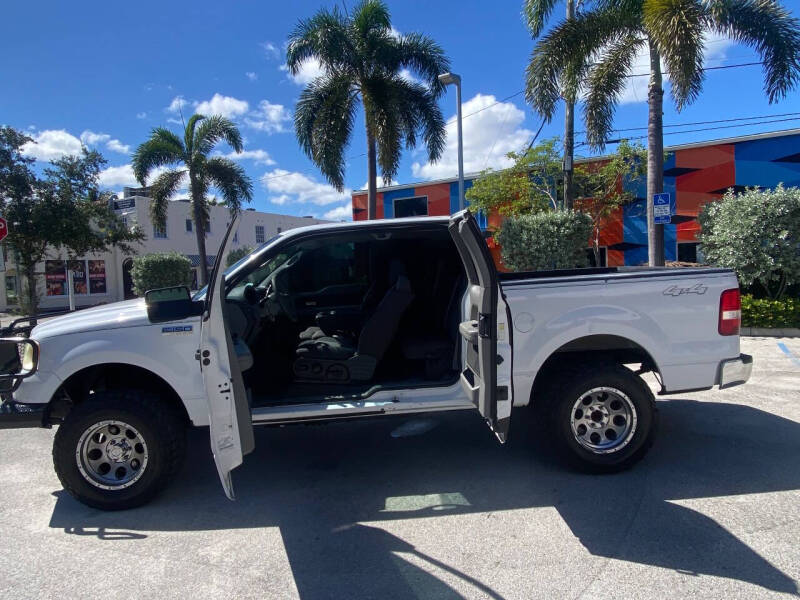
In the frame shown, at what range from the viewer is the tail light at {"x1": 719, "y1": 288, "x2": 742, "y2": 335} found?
4090mm

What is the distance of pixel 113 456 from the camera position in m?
3.76

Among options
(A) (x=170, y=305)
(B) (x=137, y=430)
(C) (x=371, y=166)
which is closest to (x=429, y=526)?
(B) (x=137, y=430)

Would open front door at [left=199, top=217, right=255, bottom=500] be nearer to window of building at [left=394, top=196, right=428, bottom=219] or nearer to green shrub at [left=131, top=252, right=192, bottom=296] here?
window of building at [left=394, top=196, right=428, bottom=219]

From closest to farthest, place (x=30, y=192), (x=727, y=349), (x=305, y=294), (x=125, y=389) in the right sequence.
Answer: (x=125, y=389) < (x=727, y=349) < (x=305, y=294) < (x=30, y=192)

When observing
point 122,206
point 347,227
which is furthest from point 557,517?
point 122,206

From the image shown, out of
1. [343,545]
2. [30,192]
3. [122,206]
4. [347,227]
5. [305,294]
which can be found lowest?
[343,545]

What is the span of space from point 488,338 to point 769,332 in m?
9.37

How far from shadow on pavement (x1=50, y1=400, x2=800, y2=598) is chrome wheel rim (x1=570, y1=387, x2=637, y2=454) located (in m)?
0.26

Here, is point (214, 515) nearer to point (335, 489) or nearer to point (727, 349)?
point (335, 489)

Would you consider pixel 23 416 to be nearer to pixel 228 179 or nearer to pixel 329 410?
pixel 329 410

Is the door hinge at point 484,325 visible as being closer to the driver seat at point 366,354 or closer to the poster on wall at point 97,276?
the driver seat at point 366,354

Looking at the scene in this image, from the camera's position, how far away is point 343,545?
3.31 meters

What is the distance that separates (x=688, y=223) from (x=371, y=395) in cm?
1851

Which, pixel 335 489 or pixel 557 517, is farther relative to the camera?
pixel 335 489
